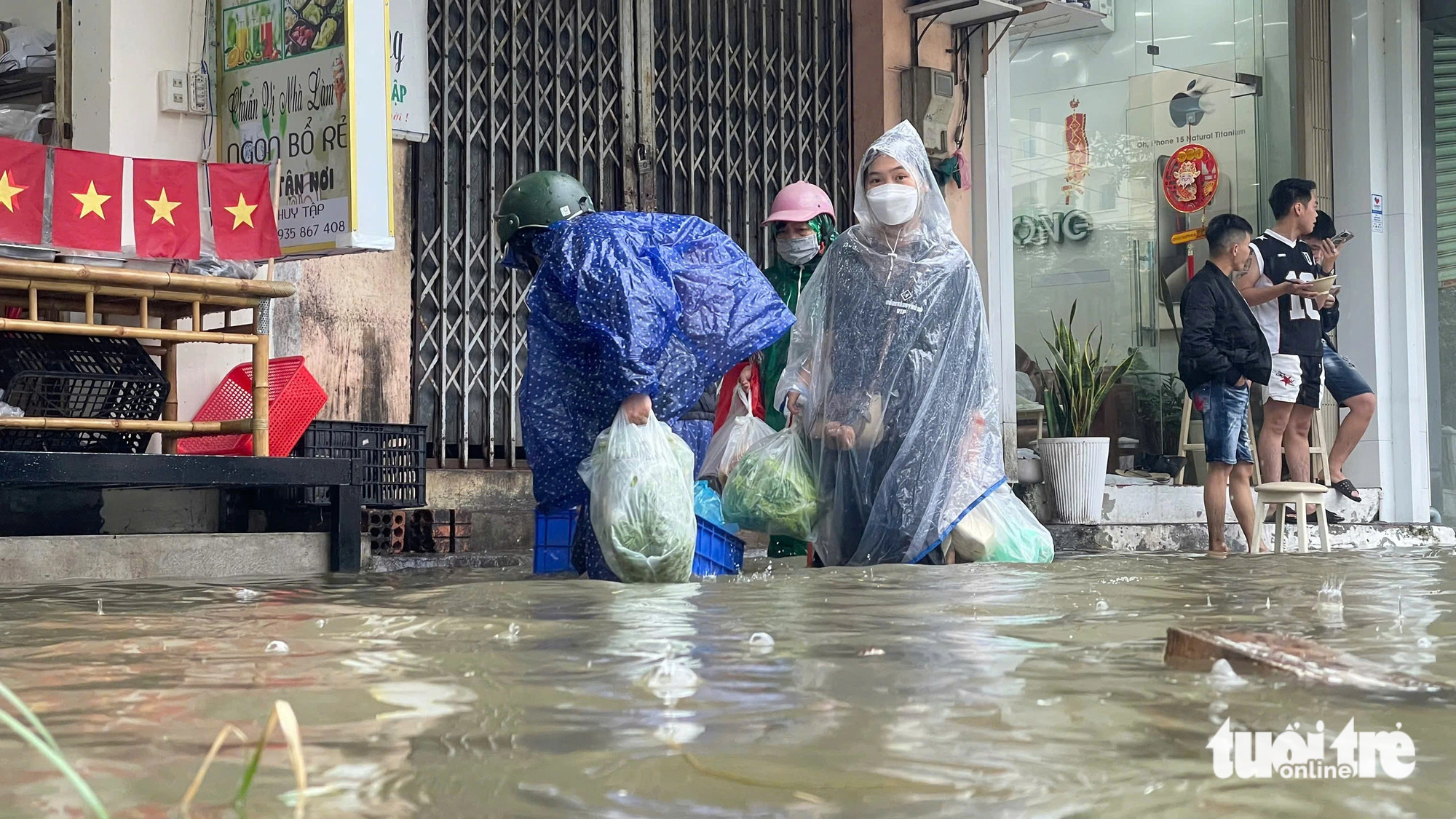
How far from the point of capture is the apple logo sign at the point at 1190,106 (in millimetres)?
12211

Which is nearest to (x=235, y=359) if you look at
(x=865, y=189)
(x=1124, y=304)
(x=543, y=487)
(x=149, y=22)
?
(x=149, y=22)

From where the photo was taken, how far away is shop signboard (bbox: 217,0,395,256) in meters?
5.82

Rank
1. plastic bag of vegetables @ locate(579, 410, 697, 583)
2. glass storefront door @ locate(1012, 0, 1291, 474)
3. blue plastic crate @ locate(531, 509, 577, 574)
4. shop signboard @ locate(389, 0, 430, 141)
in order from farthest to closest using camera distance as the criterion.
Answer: glass storefront door @ locate(1012, 0, 1291, 474), shop signboard @ locate(389, 0, 430, 141), blue plastic crate @ locate(531, 509, 577, 574), plastic bag of vegetables @ locate(579, 410, 697, 583)

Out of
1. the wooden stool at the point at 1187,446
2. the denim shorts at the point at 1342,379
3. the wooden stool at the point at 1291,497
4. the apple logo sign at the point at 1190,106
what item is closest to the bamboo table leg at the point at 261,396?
the wooden stool at the point at 1291,497

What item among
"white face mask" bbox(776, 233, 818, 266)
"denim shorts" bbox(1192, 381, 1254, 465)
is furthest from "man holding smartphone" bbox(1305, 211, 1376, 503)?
"white face mask" bbox(776, 233, 818, 266)

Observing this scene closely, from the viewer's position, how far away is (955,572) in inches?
186

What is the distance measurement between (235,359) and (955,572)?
320cm

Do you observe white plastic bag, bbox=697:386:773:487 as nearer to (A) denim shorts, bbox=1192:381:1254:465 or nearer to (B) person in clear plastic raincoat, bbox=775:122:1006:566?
(B) person in clear plastic raincoat, bbox=775:122:1006:566

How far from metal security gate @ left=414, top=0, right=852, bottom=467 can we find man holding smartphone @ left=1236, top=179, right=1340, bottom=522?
2.53 metres

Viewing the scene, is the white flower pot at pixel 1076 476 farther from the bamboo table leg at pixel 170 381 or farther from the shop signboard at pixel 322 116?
the bamboo table leg at pixel 170 381

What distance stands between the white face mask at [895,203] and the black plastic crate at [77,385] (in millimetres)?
2660

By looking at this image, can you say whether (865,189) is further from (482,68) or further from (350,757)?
(350,757)

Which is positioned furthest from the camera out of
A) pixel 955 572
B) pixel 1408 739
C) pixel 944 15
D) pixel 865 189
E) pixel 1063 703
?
pixel 944 15

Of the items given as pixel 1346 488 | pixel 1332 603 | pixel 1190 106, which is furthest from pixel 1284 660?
pixel 1190 106
